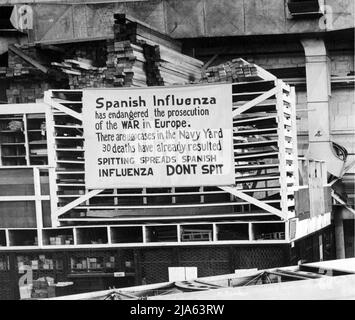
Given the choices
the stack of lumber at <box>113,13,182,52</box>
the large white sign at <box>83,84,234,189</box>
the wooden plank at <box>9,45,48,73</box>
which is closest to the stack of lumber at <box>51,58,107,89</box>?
the wooden plank at <box>9,45,48,73</box>

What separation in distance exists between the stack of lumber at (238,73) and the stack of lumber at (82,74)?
233 cm

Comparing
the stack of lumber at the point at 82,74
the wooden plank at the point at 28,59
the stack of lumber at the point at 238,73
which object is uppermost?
the wooden plank at the point at 28,59

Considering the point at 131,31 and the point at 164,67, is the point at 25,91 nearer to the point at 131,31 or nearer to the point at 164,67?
the point at 131,31

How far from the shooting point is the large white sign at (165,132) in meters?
12.2

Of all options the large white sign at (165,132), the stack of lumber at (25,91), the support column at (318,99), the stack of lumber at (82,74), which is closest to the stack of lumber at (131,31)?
the stack of lumber at (82,74)

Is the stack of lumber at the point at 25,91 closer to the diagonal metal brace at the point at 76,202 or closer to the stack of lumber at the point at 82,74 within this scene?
the stack of lumber at the point at 82,74

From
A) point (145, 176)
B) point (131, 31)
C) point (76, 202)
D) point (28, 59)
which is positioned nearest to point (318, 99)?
point (131, 31)

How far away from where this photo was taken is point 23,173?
13336mm

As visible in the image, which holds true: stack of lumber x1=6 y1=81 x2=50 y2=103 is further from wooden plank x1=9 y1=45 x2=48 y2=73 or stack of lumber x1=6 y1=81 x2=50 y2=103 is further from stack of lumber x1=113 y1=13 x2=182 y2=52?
stack of lumber x1=113 y1=13 x2=182 y2=52

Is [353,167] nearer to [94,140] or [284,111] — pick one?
[284,111]

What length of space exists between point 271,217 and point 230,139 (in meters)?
1.76

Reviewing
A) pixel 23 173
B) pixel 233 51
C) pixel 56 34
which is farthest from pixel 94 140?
pixel 233 51

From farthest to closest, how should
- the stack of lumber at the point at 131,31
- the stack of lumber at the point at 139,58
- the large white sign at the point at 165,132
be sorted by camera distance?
the stack of lumber at the point at 131,31, the stack of lumber at the point at 139,58, the large white sign at the point at 165,132

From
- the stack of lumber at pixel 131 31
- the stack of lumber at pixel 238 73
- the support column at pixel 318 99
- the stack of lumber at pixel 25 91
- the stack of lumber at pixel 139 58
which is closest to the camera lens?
the stack of lumber at pixel 238 73
